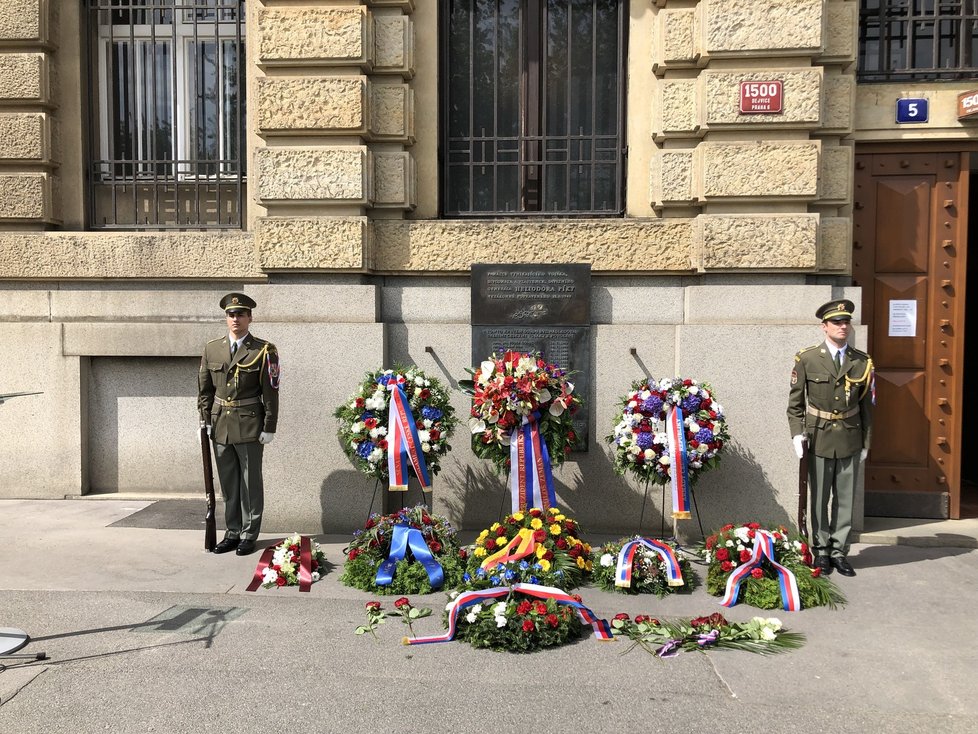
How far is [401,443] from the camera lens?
5.94 metres

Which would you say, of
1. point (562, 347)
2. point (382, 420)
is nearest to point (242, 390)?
point (382, 420)

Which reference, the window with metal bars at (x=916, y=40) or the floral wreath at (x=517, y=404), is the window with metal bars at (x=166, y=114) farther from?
the window with metal bars at (x=916, y=40)

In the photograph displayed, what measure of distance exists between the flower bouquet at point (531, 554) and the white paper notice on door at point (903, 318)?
133 inches

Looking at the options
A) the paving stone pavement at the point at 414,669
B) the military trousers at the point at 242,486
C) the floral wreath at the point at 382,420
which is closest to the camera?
the paving stone pavement at the point at 414,669

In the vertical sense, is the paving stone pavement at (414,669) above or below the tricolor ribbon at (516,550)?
below

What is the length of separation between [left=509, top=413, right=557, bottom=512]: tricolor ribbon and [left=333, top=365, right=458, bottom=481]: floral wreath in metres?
0.57

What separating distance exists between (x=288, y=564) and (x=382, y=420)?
1.22 m

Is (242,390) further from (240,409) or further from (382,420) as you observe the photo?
(382,420)

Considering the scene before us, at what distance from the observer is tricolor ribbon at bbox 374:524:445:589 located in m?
5.26

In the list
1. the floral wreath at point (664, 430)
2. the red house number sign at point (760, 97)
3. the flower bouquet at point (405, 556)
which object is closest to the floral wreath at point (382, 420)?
the flower bouquet at point (405, 556)

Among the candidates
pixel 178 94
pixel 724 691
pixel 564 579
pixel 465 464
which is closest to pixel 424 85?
pixel 178 94

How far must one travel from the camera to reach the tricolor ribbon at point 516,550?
5012mm

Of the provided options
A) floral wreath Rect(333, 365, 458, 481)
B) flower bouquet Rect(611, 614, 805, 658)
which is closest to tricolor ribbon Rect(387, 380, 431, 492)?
floral wreath Rect(333, 365, 458, 481)

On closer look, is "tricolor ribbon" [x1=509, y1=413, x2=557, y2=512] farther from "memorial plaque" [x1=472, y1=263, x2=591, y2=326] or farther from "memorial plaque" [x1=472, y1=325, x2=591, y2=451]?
"memorial plaque" [x1=472, y1=263, x2=591, y2=326]
